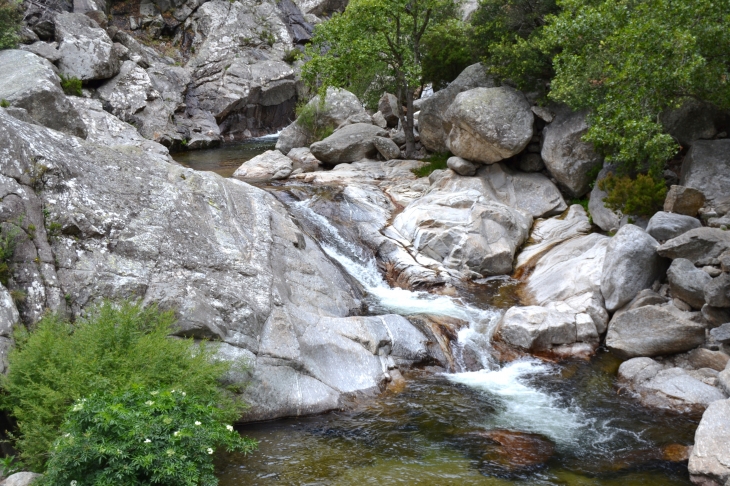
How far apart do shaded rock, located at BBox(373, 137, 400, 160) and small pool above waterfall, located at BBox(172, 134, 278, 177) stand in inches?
272

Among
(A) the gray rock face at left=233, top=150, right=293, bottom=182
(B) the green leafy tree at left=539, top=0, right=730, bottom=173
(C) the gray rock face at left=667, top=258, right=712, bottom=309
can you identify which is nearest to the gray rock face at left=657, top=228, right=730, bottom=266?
(C) the gray rock face at left=667, top=258, right=712, bottom=309

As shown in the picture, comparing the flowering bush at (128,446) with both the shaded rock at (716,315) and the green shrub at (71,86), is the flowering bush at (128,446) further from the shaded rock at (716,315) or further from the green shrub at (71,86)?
the green shrub at (71,86)

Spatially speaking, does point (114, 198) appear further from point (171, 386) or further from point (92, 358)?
point (171, 386)

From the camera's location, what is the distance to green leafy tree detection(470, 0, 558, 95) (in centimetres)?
2036

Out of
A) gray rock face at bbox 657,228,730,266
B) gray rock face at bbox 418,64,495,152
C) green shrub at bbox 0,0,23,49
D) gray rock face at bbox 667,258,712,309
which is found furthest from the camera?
green shrub at bbox 0,0,23,49

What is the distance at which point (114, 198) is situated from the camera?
12344 millimetres

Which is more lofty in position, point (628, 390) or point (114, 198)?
point (114, 198)

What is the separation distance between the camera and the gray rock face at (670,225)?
15.3 meters

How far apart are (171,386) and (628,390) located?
9.23 meters

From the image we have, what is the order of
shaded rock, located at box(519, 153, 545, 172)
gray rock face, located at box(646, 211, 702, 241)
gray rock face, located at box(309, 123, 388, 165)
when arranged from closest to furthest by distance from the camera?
1. gray rock face, located at box(646, 211, 702, 241)
2. shaded rock, located at box(519, 153, 545, 172)
3. gray rock face, located at box(309, 123, 388, 165)

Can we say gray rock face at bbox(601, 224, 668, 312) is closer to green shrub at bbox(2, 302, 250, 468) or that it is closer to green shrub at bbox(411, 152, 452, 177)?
green shrub at bbox(411, 152, 452, 177)

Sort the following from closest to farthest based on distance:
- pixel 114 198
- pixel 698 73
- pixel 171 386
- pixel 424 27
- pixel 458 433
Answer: pixel 171 386 < pixel 458 433 < pixel 114 198 < pixel 698 73 < pixel 424 27

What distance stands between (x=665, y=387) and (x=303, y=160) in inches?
734

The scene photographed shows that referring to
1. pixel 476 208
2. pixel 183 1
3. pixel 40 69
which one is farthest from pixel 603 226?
pixel 183 1
